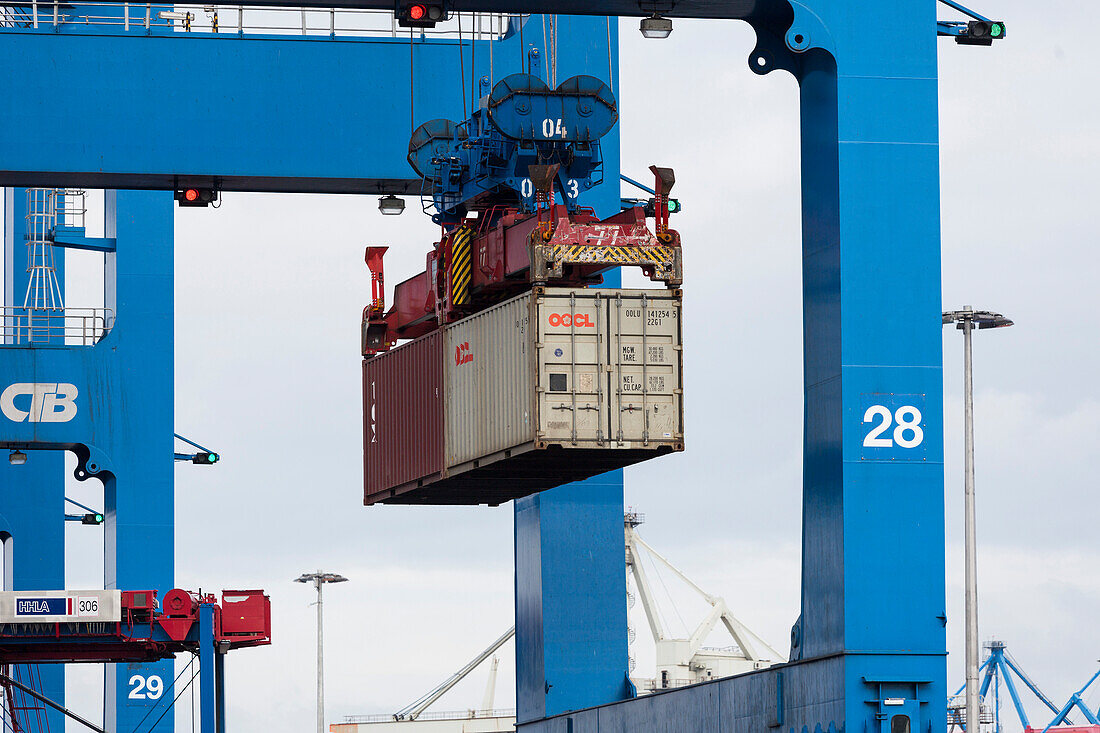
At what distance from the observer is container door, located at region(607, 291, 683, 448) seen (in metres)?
22.1

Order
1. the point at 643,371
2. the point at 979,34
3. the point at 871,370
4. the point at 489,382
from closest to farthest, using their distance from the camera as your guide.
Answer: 1. the point at 871,370
2. the point at 643,371
3. the point at 979,34
4. the point at 489,382

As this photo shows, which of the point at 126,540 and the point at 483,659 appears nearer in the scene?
the point at 126,540

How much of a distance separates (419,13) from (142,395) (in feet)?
56.4

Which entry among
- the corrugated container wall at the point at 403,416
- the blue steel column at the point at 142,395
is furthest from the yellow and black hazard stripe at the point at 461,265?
the blue steel column at the point at 142,395

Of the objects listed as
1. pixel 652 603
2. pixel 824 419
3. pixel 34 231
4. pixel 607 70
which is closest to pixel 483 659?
pixel 652 603

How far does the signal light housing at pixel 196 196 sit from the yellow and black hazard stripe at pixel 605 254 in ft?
24.3

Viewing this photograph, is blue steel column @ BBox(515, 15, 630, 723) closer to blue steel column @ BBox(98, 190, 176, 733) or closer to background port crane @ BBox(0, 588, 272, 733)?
background port crane @ BBox(0, 588, 272, 733)

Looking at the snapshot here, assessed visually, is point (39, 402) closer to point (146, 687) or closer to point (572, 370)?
point (146, 687)

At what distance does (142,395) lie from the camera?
36656mm

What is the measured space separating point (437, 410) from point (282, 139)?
504 cm

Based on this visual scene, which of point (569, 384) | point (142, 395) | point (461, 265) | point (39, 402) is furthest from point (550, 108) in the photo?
point (142, 395)

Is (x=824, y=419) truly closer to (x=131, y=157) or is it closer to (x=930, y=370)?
(x=930, y=370)

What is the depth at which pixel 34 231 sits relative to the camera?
3888 centimetres

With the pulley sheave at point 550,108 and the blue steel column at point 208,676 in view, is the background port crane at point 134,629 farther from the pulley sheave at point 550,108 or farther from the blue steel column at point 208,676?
the pulley sheave at point 550,108
